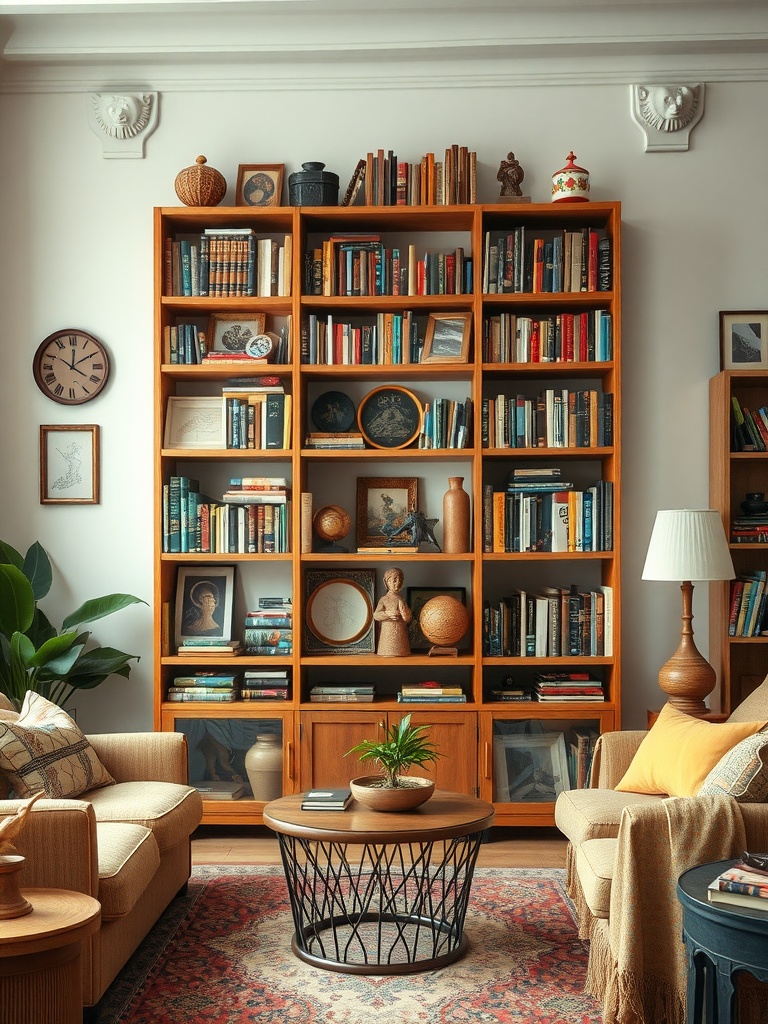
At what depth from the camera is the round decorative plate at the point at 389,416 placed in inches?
176

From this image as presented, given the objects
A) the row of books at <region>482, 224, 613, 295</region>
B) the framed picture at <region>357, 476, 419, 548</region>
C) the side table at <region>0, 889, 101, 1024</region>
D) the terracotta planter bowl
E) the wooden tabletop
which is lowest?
the side table at <region>0, 889, 101, 1024</region>

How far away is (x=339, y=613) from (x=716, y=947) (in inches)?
101

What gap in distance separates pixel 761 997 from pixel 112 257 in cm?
382

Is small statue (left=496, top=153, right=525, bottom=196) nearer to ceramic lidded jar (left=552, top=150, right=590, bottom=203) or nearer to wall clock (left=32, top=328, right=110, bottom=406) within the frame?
ceramic lidded jar (left=552, top=150, right=590, bottom=203)

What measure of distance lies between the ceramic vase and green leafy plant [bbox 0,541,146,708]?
666 millimetres

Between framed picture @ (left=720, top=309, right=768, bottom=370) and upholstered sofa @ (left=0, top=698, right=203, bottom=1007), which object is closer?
upholstered sofa @ (left=0, top=698, right=203, bottom=1007)

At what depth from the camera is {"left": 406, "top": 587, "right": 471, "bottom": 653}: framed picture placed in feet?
14.7

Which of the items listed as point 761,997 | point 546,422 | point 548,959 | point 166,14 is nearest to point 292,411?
point 546,422

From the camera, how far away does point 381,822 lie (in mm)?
2820

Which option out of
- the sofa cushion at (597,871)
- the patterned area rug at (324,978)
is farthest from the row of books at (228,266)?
the sofa cushion at (597,871)

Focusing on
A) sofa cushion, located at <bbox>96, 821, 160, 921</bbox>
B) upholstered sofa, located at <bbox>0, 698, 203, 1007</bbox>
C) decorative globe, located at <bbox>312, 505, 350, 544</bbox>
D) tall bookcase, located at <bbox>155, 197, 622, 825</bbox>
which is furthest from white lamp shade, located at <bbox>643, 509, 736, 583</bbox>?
sofa cushion, located at <bbox>96, 821, 160, 921</bbox>

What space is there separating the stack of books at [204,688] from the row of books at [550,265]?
6.54 feet

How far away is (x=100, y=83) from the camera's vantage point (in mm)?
4562

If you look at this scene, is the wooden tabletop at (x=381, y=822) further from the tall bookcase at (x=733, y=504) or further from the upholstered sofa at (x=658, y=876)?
the tall bookcase at (x=733, y=504)
